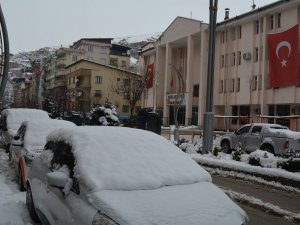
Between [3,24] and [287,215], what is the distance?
592cm

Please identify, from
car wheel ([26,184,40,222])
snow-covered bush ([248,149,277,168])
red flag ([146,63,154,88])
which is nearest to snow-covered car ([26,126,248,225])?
car wheel ([26,184,40,222])

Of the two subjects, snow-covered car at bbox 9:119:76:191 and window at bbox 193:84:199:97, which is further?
window at bbox 193:84:199:97

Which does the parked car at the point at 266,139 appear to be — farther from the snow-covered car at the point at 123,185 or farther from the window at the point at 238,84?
the window at the point at 238,84

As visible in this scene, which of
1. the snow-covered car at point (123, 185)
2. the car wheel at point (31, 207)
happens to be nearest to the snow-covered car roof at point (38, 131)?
the car wheel at point (31, 207)

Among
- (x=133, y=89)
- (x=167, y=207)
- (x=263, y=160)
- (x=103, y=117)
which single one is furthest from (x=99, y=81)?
(x=167, y=207)

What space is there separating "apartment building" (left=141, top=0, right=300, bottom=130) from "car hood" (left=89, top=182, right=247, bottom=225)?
30.5 meters

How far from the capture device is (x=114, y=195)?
4.66 metres

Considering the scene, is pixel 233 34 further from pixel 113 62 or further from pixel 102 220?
pixel 113 62

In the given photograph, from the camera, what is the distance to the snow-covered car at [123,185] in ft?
14.4

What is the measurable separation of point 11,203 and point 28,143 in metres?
2.53

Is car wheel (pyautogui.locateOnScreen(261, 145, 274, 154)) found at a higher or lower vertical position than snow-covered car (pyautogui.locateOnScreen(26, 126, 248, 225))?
lower

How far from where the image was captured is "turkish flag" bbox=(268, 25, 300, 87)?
39.2m

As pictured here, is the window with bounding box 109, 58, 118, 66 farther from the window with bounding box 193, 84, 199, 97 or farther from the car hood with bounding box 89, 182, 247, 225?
the car hood with bounding box 89, 182, 247, 225

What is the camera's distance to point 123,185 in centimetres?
491
